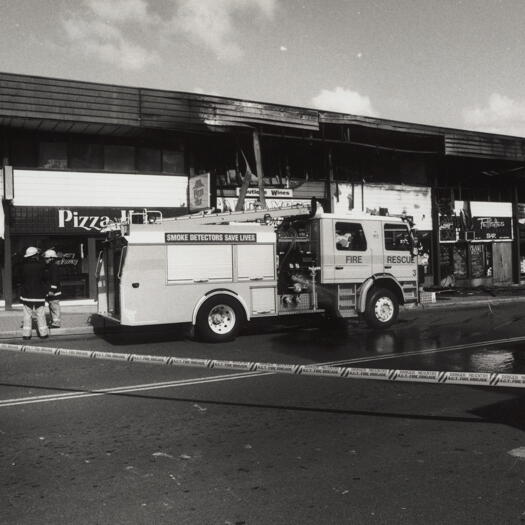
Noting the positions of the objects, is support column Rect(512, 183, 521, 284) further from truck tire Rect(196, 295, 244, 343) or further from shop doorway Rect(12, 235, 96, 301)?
truck tire Rect(196, 295, 244, 343)

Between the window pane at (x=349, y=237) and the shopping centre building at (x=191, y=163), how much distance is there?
1.00 m

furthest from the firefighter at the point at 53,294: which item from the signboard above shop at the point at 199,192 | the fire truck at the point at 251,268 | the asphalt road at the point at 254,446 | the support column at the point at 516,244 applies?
the support column at the point at 516,244

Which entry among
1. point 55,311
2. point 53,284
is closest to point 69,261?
point 53,284

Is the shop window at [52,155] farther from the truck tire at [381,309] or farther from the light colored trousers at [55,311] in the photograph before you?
the truck tire at [381,309]

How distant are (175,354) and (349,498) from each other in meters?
6.19

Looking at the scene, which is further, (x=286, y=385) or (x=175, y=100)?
(x=175, y=100)

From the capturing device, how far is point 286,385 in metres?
7.11

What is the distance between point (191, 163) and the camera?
63.9 ft

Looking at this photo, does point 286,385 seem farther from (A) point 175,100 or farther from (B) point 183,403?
(A) point 175,100

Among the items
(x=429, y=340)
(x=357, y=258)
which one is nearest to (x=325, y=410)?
(x=429, y=340)

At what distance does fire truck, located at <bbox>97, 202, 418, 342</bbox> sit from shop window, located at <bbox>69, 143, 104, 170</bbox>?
6599 millimetres

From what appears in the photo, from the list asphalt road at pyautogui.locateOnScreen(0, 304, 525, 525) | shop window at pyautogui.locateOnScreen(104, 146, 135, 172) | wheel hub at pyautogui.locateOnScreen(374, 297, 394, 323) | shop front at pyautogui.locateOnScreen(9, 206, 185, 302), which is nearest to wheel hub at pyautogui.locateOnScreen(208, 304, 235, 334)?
asphalt road at pyautogui.locateOnScreen(0, 304, 525, 525)

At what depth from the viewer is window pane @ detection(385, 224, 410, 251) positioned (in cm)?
1312

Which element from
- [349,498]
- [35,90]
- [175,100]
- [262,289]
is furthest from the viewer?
[175,100]
